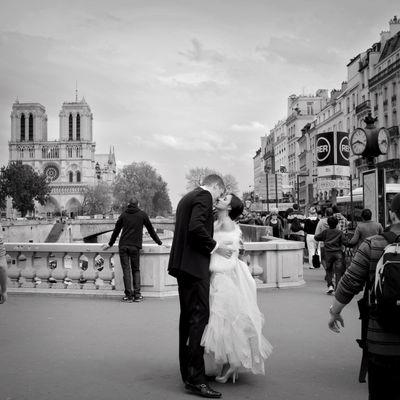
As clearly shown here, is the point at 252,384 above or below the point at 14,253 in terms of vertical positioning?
below

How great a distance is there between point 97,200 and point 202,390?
156m

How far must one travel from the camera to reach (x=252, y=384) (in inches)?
220

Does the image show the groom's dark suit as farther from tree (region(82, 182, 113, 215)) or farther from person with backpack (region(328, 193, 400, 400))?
tree (region(82, 182, 113, 215))

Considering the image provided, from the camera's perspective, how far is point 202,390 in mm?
5219

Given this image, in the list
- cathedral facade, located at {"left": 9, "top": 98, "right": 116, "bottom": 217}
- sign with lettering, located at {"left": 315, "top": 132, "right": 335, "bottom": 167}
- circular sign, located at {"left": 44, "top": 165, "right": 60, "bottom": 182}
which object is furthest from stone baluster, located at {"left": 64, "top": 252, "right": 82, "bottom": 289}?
circular sign, located at {"left": 44, "top": 165, "right": 60, "bottom": 182}

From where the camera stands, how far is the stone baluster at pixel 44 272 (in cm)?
1195

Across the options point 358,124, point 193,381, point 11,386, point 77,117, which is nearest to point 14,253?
point 11,386

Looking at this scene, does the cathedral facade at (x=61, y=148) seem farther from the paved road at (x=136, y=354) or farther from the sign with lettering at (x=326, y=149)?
the paved road at (x=136, y=354)

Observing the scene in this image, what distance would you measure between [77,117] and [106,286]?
178 m

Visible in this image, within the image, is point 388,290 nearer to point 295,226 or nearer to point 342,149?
point 342,149

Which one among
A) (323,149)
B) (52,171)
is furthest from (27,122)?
(323,149)

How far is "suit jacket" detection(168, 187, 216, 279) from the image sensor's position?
545 centimetres

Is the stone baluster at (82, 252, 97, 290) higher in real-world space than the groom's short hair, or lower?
lower

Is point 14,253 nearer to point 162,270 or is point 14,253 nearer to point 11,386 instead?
point 162,270
